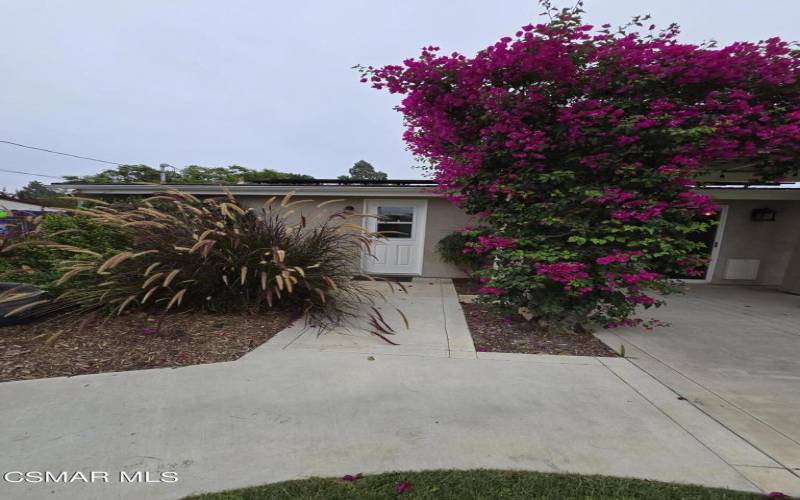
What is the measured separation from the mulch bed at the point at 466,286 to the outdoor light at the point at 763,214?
6.64 meters

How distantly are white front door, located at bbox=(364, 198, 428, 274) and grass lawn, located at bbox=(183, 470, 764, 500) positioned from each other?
21.1 feet

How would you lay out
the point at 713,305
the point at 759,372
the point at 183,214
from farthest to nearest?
1. the point at 713,305
2. the point at 183,214
3. the point at 759,372

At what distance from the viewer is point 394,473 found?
1701mm

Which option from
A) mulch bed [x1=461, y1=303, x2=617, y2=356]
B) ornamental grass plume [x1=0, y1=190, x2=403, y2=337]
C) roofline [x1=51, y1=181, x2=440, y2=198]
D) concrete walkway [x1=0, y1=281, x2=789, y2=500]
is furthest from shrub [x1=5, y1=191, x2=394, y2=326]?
roofline [x1=51, y1=181, x2=440, y2=198]

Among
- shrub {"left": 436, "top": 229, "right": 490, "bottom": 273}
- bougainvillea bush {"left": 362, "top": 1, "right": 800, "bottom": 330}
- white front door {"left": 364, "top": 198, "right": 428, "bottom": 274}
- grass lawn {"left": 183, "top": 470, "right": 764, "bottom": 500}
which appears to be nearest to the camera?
grass lawn {"left": 183, "top": 470, "right": 764, "bottom": 500}

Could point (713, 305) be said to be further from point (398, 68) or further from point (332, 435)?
point (332, 435)

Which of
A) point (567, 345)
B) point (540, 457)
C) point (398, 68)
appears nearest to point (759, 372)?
point (567, 345)

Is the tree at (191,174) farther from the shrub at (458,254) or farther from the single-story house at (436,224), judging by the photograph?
the shrub at (458,254)

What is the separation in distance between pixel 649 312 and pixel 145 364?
21.3 ft

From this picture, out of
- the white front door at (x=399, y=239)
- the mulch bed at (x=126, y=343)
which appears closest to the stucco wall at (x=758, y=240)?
the white front door at (x=399, y=239)

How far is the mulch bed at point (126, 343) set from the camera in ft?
9.09

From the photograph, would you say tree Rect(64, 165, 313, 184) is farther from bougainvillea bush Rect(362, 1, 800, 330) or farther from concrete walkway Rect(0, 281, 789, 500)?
concrete walkway Rect(0, 281, 789, 500)

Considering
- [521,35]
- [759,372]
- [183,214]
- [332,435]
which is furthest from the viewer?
[183,214]

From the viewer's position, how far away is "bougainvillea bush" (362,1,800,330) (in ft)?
10.4
